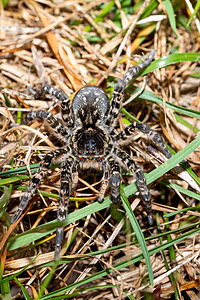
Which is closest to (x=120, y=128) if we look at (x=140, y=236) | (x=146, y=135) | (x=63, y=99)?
(x=146, y=135)

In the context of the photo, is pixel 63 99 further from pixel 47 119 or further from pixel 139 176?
pixel 139 176

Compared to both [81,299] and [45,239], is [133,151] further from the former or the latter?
[81,299]

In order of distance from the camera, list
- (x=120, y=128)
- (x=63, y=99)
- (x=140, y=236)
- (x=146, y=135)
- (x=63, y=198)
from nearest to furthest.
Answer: (x=140, y=236) < (x=63, y=198) < (x=146, y=135) < (x=63, y=99) < (x=120, y=128)

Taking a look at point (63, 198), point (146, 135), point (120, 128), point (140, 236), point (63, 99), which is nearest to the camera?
point (140, 236)

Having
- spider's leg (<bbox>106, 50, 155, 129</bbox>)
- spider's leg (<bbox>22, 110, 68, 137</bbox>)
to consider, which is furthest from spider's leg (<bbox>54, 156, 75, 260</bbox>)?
spider's leg (<bbox>106, 50, 155, 129</bbox>)

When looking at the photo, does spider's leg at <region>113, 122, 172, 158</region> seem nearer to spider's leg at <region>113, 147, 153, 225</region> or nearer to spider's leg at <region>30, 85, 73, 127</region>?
spider's leg at <region>113, 147, 153, 225</region>

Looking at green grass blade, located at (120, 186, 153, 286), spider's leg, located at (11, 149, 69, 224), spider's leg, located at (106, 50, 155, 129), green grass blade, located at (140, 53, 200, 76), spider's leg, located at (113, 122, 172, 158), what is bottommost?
green grass blade, located at (120, 186, 153, 286)

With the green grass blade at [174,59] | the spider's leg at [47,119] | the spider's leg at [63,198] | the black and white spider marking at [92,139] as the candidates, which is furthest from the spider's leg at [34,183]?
the green grass blade at [174,59]
